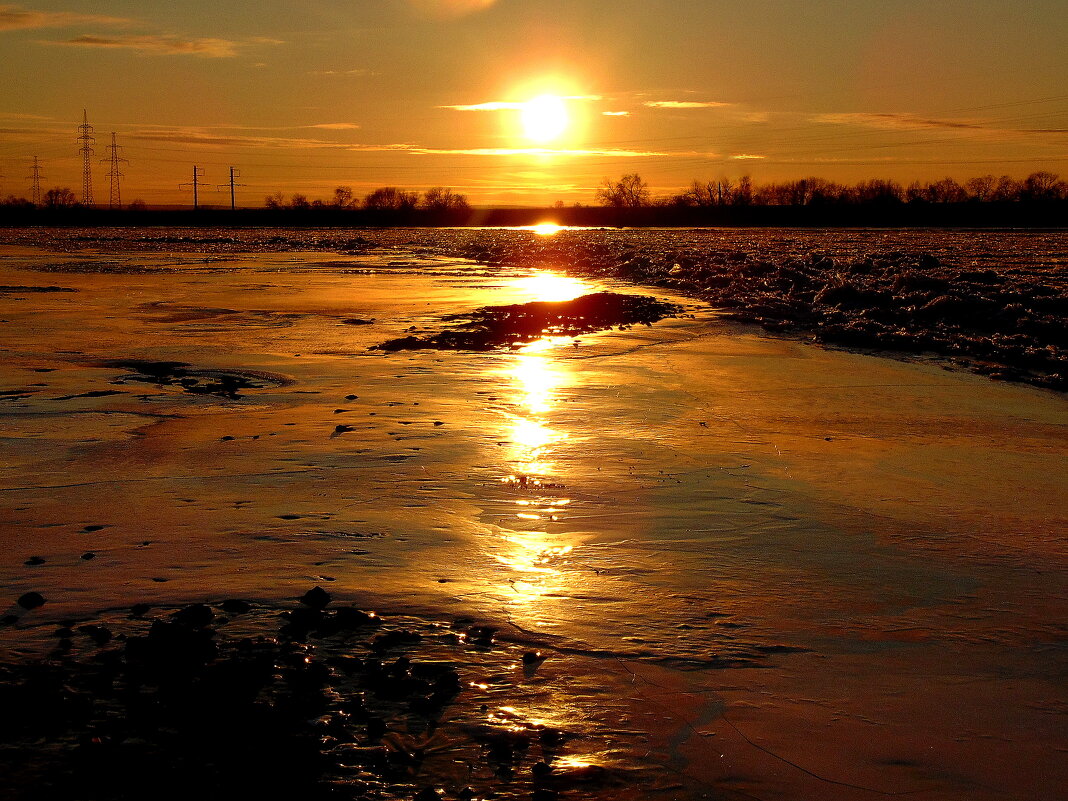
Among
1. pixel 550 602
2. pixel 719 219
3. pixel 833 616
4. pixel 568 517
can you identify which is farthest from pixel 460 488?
pixel 719 219

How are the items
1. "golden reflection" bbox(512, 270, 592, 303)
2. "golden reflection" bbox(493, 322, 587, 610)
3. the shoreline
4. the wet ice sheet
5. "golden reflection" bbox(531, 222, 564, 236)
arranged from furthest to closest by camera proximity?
1. "golden reflection" bbox(531, 222, 564, 236)
2. "golden reflection" bbox(512, 270, 592, 303)
3. the shoreline
4. "golden reflection" bbox(493, 322, 587, 610)
5. the wet ice sheet

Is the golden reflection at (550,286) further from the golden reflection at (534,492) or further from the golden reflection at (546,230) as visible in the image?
the golden reflection at (546,230)

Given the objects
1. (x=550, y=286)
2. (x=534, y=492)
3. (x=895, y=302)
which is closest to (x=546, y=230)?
(x=550, y=286)

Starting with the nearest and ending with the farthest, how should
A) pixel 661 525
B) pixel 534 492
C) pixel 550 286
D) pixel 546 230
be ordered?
1. pixel 661 525
2. pixel 534 492
3. pixel 550 286
4. pixel 546 230

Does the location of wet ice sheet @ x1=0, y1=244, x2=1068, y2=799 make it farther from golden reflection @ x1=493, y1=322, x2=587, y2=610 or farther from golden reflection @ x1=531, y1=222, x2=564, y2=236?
golden reflection @ x1=531, y1=222, x2=564, y2=236

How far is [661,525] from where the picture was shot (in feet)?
23.2

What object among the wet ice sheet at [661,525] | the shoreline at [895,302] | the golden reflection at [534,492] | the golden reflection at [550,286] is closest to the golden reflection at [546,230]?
the shoreline at [895,302]

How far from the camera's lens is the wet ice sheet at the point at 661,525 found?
14.6 feet

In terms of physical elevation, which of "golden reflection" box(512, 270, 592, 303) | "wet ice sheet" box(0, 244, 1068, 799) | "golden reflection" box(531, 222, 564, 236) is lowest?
"wet ice sheet" box(0, 244, 1068, 799)

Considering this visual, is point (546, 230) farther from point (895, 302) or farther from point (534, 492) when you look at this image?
point (534, 492)

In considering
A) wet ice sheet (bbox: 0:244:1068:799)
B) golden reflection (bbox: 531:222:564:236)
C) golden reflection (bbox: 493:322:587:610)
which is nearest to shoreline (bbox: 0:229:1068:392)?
wet ice sheet (bbox: 0:244:1068:799)

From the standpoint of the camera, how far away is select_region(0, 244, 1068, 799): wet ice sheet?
446 centimetres

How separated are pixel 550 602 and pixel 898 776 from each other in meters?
2.24

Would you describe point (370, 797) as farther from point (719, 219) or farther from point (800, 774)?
point (719, 219)
